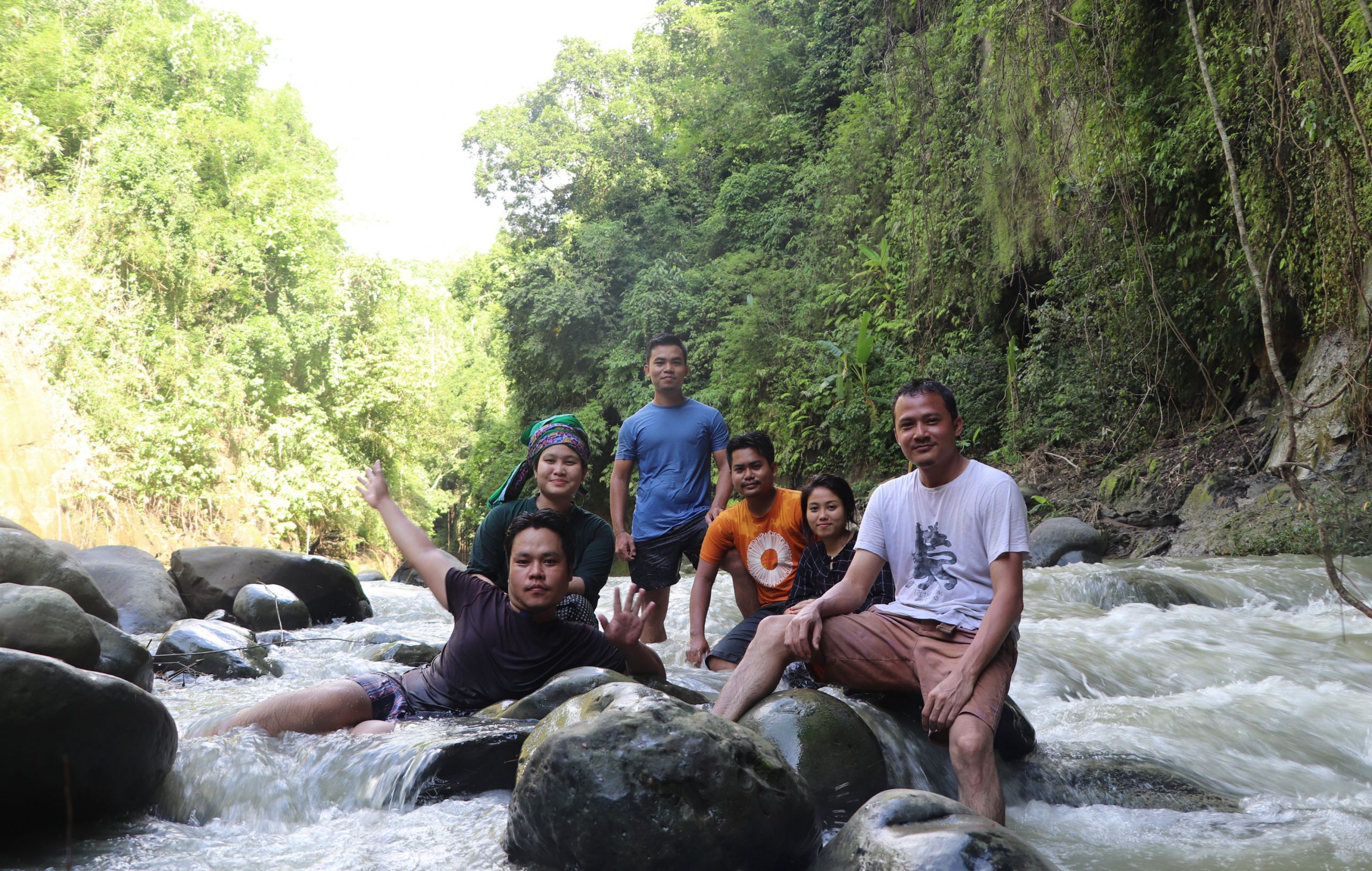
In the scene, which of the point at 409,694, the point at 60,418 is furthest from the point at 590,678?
the point at 60,418

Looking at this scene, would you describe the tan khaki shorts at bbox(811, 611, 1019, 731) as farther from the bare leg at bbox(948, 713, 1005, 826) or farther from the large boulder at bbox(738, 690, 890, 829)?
the large boulder at bbox(738, 690, 890, 829)

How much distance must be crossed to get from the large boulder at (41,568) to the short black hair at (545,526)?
4.11 m

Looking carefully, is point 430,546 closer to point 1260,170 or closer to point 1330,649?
point 1330,649

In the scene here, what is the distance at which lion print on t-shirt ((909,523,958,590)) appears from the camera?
339 cm

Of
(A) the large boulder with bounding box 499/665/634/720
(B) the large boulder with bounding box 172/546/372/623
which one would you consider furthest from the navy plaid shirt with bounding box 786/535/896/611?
(B) the large boulder with bounding box 172/546/372/623

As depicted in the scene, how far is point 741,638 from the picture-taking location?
4.98 metres

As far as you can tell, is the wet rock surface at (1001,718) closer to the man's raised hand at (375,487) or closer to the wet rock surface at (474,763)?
the wet rock surface at (474,763)

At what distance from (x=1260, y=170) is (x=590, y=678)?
7.83m

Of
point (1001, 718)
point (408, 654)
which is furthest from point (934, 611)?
point (408, 654)

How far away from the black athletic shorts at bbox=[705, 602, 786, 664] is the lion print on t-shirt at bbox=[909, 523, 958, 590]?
5.02 feet

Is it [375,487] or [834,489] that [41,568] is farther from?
[834,489]

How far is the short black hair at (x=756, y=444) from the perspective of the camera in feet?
16.4

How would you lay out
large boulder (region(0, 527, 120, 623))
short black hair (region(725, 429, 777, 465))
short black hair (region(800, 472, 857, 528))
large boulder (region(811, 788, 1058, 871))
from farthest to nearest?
large boulder (region(0, 527, 120, 623)), short black hair (region(725, 429, 777, 465)), short black hair (region(800, 472, 857, 528)), large boulder (region(811, 788, 1058, 871))

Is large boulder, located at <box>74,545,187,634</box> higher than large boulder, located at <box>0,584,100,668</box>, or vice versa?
large boulder, located at <box>0,584,100,668</box>
